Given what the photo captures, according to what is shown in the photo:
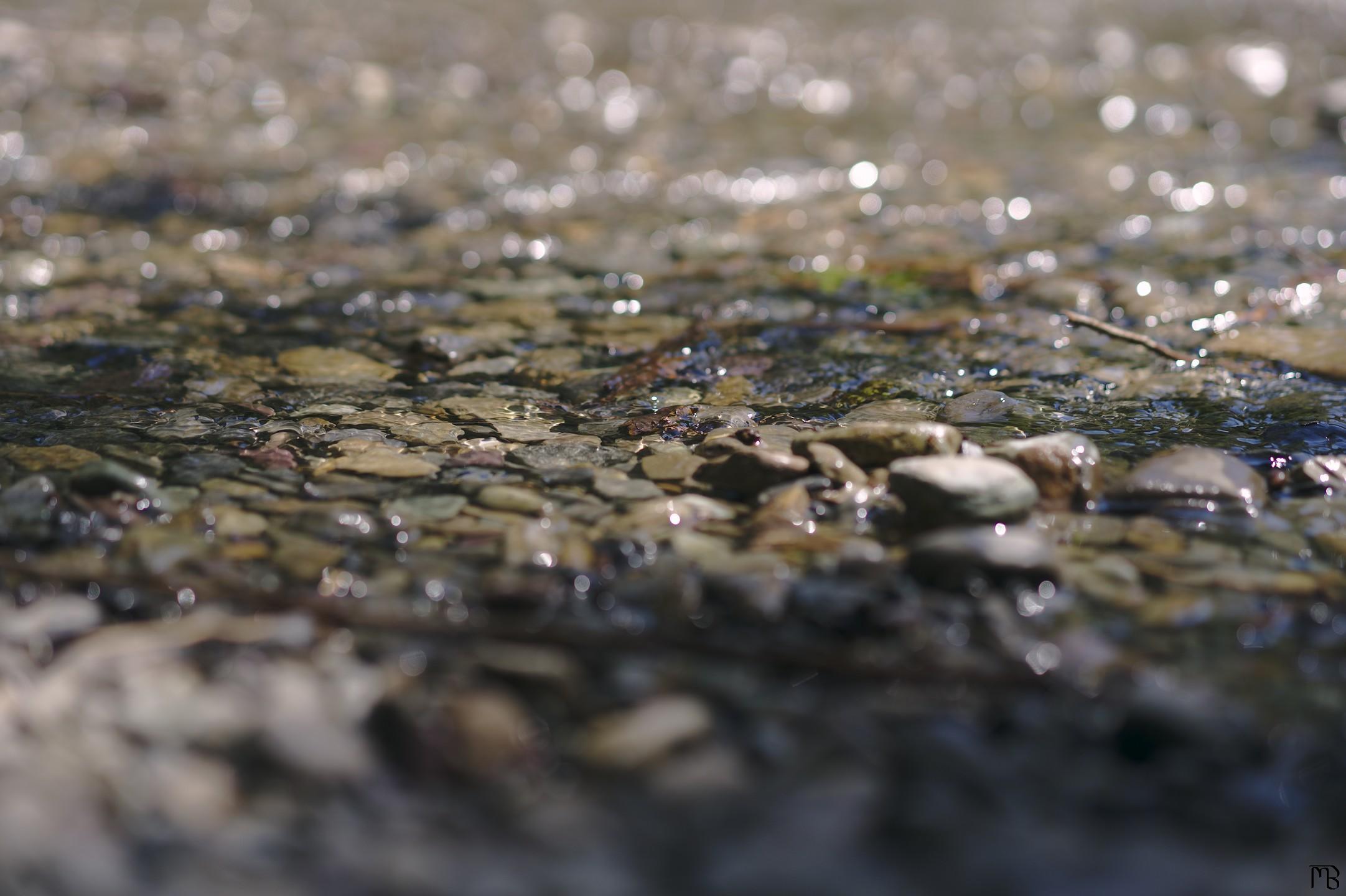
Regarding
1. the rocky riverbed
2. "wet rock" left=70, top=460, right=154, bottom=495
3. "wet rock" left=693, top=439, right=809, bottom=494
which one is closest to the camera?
the rocky riverbed

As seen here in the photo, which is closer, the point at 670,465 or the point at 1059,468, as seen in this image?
the point at 1059,468

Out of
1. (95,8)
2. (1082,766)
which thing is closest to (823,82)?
(95,8)

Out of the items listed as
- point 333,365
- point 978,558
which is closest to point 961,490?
point 978,558

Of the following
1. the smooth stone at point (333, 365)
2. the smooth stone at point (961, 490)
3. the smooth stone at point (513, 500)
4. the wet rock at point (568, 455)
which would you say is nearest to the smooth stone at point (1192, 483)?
the smooth stone at point (961, 490)

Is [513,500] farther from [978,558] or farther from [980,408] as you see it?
[980,408]

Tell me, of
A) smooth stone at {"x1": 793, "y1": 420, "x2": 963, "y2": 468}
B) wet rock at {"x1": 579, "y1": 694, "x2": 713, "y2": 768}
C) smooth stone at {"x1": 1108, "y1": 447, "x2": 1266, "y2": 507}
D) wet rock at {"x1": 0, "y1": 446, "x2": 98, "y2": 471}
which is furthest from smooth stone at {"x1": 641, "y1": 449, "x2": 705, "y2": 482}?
wet rock at {"x1": 0, "y1": 446, "x2": 98, "y2": 471}

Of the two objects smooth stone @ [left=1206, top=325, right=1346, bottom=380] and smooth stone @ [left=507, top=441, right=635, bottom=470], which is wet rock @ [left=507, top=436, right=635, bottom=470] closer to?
smooth stone @ [left=507, top=441, right=635, bottom=470]

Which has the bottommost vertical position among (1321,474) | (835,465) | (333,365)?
(1321,474)
